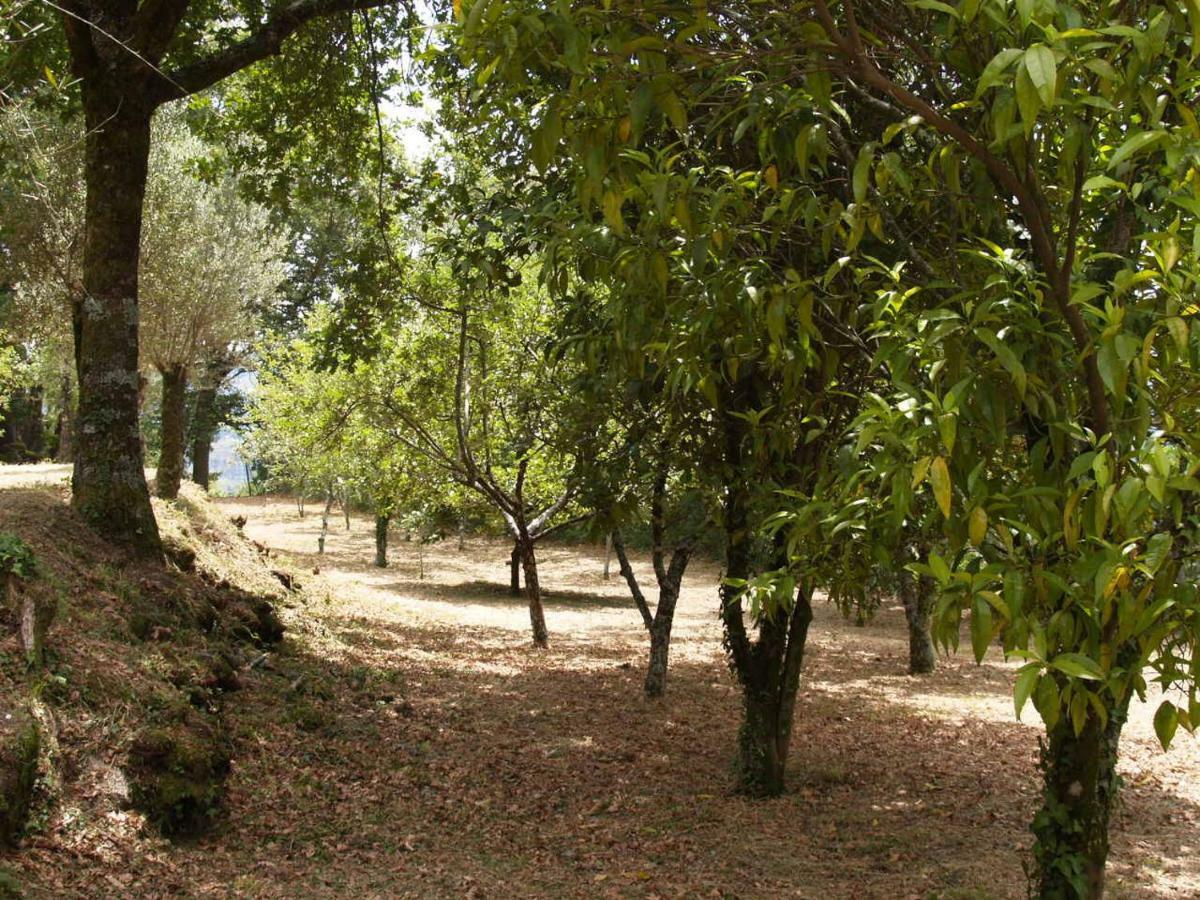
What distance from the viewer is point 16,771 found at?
4816mm

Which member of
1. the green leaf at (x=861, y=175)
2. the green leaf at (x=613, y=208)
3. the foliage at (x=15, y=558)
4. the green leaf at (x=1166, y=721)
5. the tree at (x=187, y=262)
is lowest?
the foliage at (x=15, y=558)

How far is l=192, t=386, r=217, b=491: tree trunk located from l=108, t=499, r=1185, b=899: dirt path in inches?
1021

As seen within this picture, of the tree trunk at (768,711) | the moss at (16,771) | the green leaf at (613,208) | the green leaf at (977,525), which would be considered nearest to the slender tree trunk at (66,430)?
the moss at (16,771)

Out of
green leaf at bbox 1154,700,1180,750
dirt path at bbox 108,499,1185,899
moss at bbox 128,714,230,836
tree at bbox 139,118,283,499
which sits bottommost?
dirt path at bbox 108,499,1185,899

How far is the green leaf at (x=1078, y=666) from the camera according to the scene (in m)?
2.04

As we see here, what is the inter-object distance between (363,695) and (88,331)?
4114 mm

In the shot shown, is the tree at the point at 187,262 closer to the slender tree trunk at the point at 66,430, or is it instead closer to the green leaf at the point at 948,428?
the slender tree trunk at the point at 66,430

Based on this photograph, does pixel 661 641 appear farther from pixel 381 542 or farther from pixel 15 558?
pixel 381 542

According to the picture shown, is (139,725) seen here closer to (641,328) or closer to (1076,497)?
(641,328)

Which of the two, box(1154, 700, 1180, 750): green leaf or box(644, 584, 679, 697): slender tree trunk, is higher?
box(1154, 700, 1180, 750): green leaf

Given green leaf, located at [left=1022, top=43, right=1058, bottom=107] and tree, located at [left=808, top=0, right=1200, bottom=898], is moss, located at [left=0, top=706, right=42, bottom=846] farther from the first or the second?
green leaf, located at [left=1022, top=43, right=1058, bottom=107]

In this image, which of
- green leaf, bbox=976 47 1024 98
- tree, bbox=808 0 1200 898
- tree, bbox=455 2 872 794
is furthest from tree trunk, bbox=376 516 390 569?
green leaf, bbox=976 47 1024 98

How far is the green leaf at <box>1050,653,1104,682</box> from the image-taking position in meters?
2.04

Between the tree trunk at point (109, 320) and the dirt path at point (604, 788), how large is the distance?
2.16 metres
